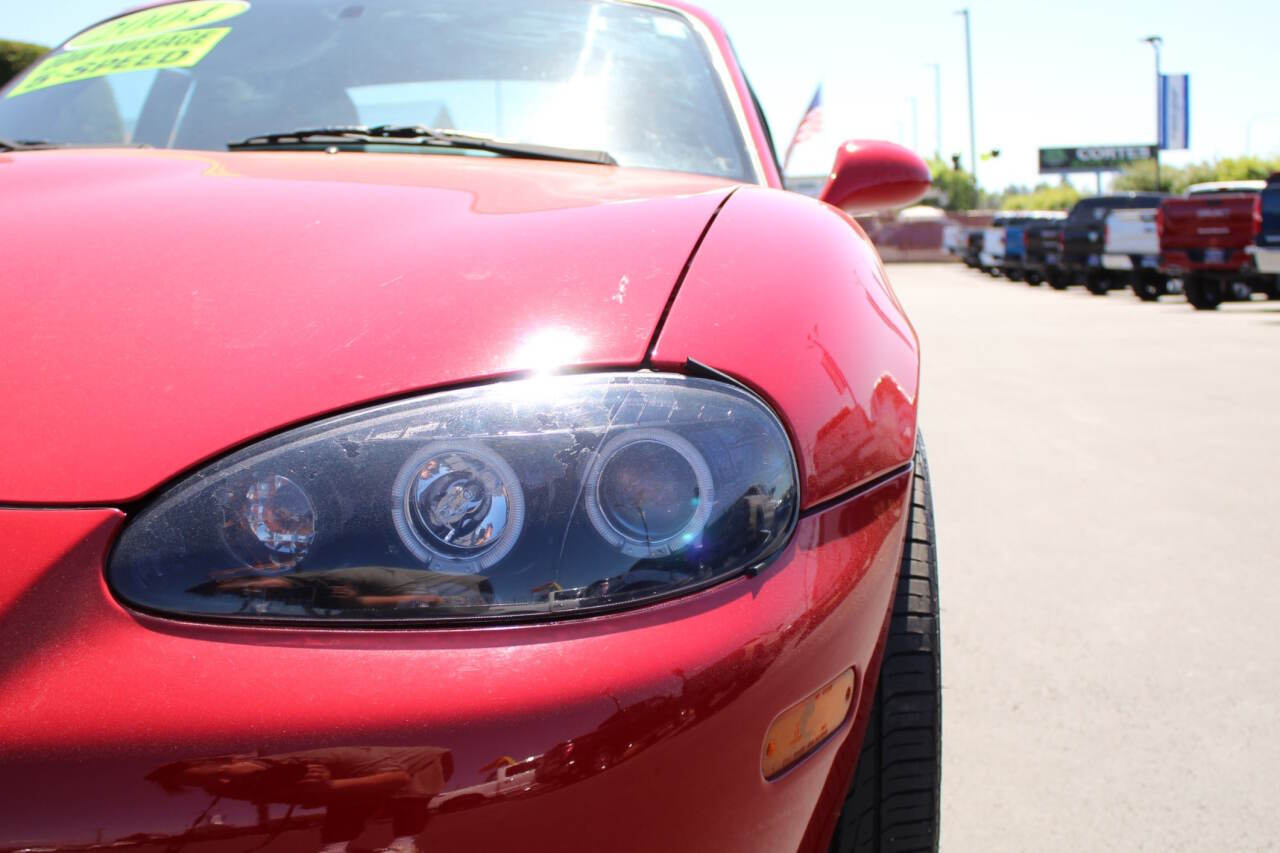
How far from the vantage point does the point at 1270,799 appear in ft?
7.14

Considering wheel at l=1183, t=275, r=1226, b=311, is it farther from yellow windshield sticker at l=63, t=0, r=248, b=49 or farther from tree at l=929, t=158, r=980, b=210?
tree at l=929, t=158, r=980, b=210

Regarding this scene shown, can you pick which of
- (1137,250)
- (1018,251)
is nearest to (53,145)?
(1137,250)

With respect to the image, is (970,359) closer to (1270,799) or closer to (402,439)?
(1270,799)

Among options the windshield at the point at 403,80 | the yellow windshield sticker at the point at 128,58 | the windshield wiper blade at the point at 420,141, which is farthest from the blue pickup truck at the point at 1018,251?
the windshield wiper blade at the point at 420,141

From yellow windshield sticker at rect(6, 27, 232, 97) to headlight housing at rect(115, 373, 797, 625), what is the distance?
1.63m

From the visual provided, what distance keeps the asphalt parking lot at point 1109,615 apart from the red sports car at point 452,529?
0.92 meters

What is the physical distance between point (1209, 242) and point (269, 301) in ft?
51.8

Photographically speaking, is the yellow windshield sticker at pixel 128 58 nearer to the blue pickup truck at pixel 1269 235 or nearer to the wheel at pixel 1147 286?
the blue pickup truck at pixel 1269 235

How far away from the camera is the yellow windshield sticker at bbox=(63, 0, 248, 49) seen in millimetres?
2551

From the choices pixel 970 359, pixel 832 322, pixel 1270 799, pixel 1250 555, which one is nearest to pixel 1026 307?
pixel 970 359

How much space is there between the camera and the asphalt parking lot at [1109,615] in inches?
86.0

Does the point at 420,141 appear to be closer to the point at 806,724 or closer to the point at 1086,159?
the point at 806,724

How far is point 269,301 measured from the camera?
1188 millimetres

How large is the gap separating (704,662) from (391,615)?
26 cm
